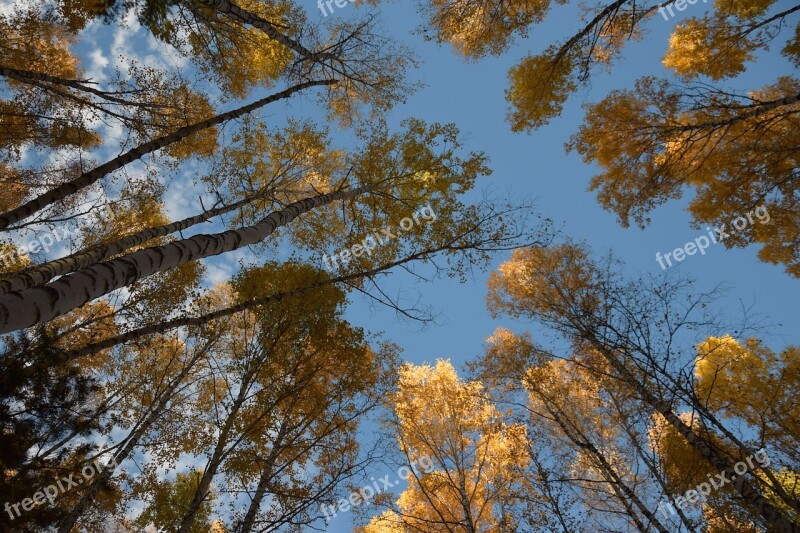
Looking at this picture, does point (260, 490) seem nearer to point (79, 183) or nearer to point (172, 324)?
point (172, 324)

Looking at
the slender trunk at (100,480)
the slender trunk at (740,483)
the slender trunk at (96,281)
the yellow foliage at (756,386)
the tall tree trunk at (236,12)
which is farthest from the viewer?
the yellow foliage at (756,386)

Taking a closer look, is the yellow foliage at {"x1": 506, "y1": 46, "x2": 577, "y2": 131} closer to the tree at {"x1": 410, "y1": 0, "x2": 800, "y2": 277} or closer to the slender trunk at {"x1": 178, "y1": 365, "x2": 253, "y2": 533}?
the tree at {"x1": 410, "y1": 0, "x2": 800, "y2": 277}

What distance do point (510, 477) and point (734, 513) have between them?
340 cm

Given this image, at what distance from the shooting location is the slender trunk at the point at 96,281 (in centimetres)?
202

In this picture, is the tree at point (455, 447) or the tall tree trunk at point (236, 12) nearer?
the tall tree trunk at point (236, 12)

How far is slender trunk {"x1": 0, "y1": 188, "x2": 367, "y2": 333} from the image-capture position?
202cm

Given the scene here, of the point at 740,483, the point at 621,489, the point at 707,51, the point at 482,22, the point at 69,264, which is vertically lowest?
the point at 740,483

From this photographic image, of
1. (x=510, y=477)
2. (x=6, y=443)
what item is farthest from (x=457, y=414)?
(x=6, y=443)

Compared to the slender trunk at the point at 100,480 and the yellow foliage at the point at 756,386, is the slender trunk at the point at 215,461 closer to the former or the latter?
the slender trunk at the point at 100,480

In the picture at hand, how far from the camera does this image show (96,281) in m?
2.44

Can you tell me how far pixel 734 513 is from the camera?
5520mm

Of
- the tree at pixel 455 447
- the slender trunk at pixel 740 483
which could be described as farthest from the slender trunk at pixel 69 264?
the slender trunk at pixel 740 483

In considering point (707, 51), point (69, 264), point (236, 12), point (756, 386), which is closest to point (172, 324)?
point (69, 264)

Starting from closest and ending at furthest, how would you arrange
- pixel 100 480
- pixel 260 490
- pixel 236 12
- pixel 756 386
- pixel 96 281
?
1. pixel 96 281
2. pixel 260 490
3. pixel 100 480
4. pixel 236 12
5. pixel 756 386
